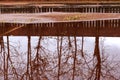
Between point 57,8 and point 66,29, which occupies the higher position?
point 66,29

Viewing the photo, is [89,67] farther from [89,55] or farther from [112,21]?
[112,21]

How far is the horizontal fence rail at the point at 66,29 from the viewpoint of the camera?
8.49 metres

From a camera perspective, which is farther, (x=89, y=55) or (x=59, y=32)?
(x=59, y=32)

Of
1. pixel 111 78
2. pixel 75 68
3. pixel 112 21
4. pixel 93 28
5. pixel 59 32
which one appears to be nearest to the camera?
pixel 111 78

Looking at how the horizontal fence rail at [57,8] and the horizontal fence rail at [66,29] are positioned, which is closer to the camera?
the horizontal fence rail at [66,29]

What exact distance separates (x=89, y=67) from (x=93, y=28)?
12.0 feet

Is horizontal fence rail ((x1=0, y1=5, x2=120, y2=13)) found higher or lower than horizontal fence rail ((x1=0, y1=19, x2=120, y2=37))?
lower

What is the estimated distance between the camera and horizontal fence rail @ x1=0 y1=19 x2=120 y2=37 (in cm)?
849

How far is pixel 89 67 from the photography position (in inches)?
219

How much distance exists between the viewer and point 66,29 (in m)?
8.76

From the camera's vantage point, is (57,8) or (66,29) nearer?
(66,29)

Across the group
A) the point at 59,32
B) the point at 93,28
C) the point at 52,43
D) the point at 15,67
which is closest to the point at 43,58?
the point at 15,67

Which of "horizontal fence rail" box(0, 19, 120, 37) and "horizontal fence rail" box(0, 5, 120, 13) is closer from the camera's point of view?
"horizontal fence rail" box(0, 19, 120, 37)

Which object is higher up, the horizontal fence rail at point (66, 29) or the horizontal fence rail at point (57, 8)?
the horizontal fence rail at point (66, 29)
